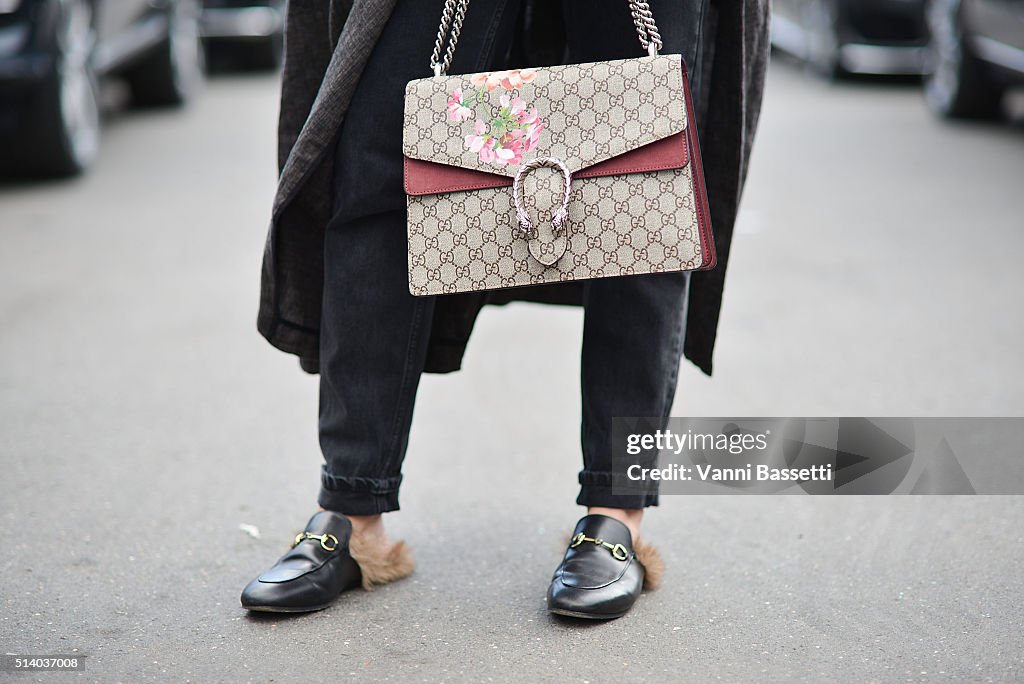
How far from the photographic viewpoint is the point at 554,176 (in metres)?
1.84

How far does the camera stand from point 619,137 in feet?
6.08

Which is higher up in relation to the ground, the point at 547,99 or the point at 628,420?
the point at 547,99

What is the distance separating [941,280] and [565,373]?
1.68 m

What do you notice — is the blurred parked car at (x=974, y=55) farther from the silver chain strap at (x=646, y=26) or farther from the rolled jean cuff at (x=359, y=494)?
the rolled jean cuff at (x=359, y=494)

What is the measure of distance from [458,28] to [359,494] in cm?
78

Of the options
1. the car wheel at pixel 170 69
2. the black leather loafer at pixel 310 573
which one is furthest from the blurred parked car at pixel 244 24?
the black leather loafer at pixel 310 573

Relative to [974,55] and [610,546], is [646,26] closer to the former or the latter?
[610,546]

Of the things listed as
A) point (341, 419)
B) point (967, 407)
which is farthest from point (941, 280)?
point (341, 419)

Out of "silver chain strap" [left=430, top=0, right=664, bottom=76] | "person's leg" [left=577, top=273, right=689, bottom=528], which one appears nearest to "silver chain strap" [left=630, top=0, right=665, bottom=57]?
"silver chain strap" [left=430, top=0, right=664, bottom=76]

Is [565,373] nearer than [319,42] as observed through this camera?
No

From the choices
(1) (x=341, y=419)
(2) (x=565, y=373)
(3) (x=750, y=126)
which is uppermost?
(3) (x=750, y=126)

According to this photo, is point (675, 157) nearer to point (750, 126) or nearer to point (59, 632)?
point (750, 126)

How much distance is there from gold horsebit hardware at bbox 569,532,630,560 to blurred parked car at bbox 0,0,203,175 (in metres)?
4.49

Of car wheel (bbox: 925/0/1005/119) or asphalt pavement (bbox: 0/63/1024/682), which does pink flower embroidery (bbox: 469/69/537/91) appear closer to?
asphalt pavement (bbox: 0/63/1024/682)
